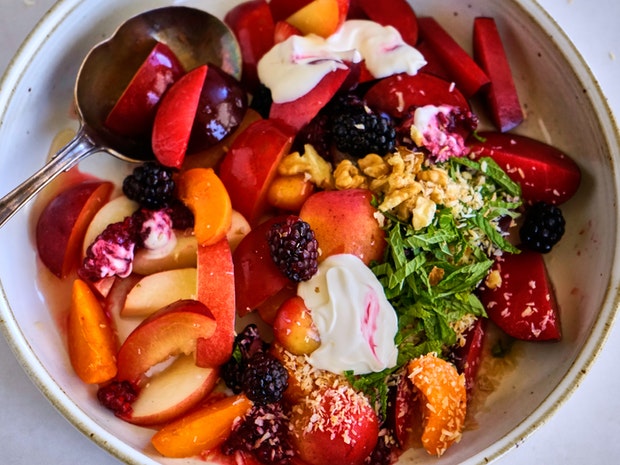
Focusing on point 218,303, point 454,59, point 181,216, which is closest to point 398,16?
point 454,59

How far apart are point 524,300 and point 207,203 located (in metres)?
0.81

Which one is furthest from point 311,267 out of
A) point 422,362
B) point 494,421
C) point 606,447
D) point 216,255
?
point 606,447

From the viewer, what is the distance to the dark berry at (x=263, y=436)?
4.96ft

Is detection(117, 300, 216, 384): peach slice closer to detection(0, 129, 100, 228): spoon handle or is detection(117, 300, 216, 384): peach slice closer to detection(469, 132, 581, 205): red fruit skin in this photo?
detection(0, 129, 100, 228): spoon handle

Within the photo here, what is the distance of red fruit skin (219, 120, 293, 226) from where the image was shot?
1636 mm

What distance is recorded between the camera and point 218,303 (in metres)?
1.55

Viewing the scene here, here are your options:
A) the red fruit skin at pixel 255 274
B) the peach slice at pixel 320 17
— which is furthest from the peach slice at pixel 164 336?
the peach slice at pixel 320 17

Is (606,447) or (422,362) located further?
(606,447)

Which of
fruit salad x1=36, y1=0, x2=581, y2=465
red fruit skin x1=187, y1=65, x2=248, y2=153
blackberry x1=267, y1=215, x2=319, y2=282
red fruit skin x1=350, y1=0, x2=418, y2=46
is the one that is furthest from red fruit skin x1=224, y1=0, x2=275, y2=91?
blackberry x1=267, y1=215, x2=319, y2=282

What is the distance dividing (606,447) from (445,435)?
18.2 inches

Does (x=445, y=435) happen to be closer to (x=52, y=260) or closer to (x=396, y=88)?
(x=396, y=88)

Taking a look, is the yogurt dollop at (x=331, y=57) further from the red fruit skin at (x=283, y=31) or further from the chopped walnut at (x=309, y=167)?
the chopped walnut at (x=309, y=167)

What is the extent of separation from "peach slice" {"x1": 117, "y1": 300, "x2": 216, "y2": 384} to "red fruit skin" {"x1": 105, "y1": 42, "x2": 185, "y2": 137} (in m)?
0.47

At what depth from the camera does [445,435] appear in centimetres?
152
